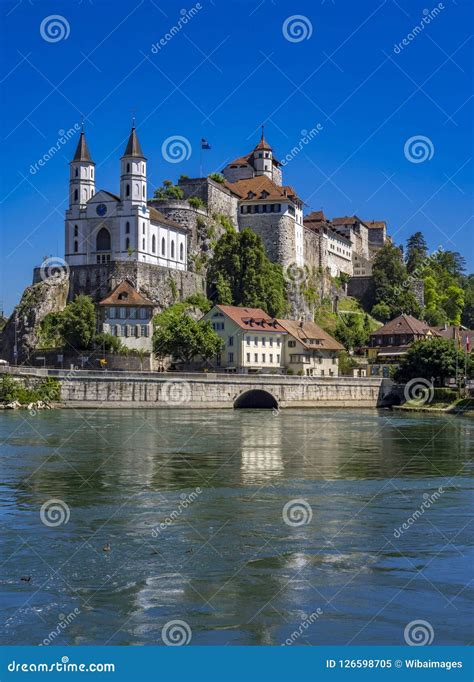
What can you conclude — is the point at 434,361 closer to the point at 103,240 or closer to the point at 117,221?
the point at 117,221

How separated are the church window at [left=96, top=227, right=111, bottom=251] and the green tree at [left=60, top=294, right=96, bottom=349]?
39.2 ft

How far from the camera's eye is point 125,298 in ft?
285

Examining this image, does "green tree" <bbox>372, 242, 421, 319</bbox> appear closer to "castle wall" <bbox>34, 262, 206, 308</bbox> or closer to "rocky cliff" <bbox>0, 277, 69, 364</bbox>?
"castle wall" <bbox>34, 262, 206, 308</bbox>

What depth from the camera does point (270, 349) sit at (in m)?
93.2

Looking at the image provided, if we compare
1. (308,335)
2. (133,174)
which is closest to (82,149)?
(133,174)

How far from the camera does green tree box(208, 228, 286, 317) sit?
98438mm

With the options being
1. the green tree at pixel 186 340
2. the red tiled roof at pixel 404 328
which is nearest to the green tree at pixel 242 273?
the green tree at pixel 186 340

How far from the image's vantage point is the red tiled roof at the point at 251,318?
90188mm

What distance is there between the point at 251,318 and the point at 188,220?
16727 mm

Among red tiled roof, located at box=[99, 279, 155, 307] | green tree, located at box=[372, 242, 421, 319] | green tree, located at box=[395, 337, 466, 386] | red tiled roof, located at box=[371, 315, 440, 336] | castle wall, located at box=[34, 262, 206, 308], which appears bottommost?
green tree, located at box=[395, 337, 466, 386]

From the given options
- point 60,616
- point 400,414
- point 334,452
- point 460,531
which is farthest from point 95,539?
point 400,414

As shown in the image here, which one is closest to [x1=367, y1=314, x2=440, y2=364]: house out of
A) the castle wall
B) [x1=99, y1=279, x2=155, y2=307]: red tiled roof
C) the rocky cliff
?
the castle wall

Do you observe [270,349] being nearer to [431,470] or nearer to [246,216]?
[246,216]

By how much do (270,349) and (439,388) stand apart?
19.1m
